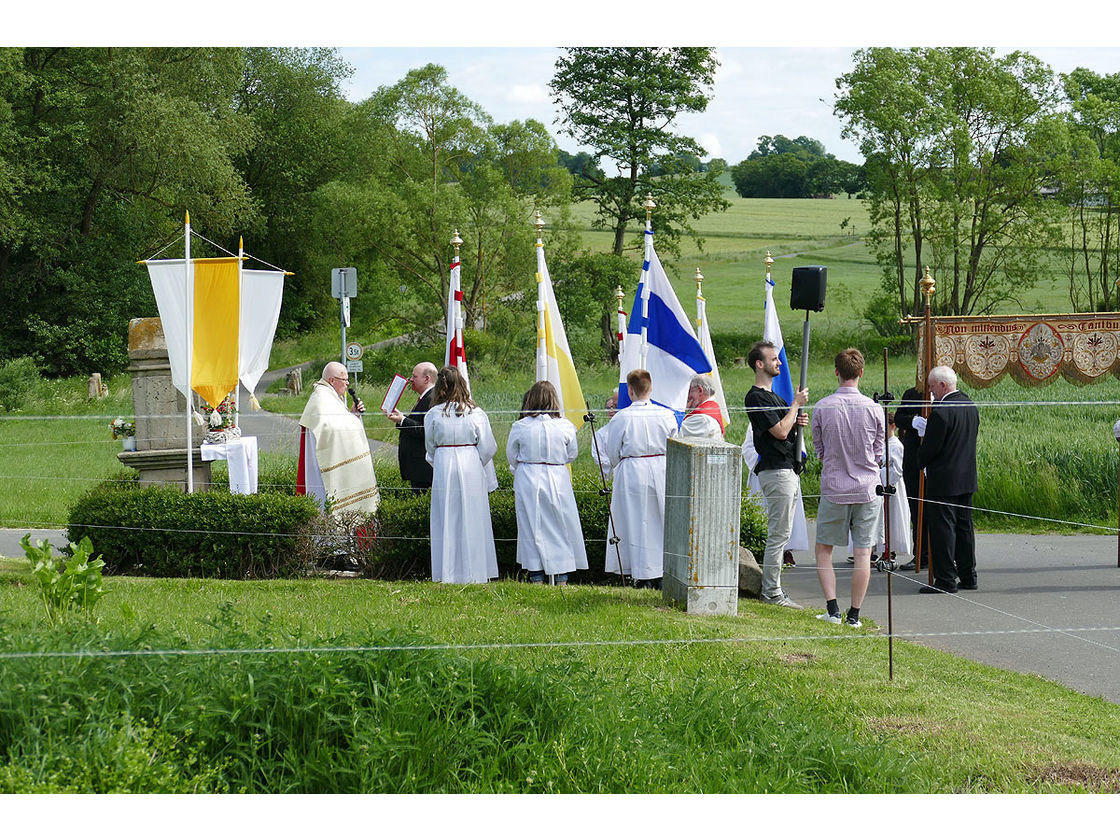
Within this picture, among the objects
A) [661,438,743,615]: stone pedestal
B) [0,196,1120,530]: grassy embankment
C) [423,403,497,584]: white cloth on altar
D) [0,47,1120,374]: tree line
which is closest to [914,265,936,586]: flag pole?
[0,196,1120,530]: grassy embankment

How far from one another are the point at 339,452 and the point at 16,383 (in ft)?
71.7

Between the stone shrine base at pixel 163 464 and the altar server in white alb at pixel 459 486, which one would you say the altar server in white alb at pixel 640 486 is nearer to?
the altar server in white alb at pixel 459 486

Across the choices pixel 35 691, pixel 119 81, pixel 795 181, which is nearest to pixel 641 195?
pixel 119 81

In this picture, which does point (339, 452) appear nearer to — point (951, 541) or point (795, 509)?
point (795, 509)

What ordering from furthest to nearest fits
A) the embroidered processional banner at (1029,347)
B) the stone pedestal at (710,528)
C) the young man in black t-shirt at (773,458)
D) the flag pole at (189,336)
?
1. the embroidered processional banner at (1029,347)
2. the flag pole at (189,336)
3. the young man in black t-shirt at (773,458)
4. the stone pedestal at (710,528)

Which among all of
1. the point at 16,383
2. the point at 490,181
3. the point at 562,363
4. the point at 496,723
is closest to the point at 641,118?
the point at 490,181

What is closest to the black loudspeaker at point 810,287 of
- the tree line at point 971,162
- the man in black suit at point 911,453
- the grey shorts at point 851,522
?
the grey shorts at point 851,522

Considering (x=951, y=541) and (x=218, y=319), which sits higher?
(x=218, y=319)

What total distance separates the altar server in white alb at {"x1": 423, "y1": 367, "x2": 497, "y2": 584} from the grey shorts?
292cm

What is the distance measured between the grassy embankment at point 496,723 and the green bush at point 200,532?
3.38m

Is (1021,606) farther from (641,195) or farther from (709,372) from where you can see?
(641,195)

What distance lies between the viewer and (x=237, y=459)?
12883mm

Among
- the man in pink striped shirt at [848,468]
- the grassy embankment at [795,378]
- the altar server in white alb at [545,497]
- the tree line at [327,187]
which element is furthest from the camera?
the tree line at [327,187]

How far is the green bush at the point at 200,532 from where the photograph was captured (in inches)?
400
